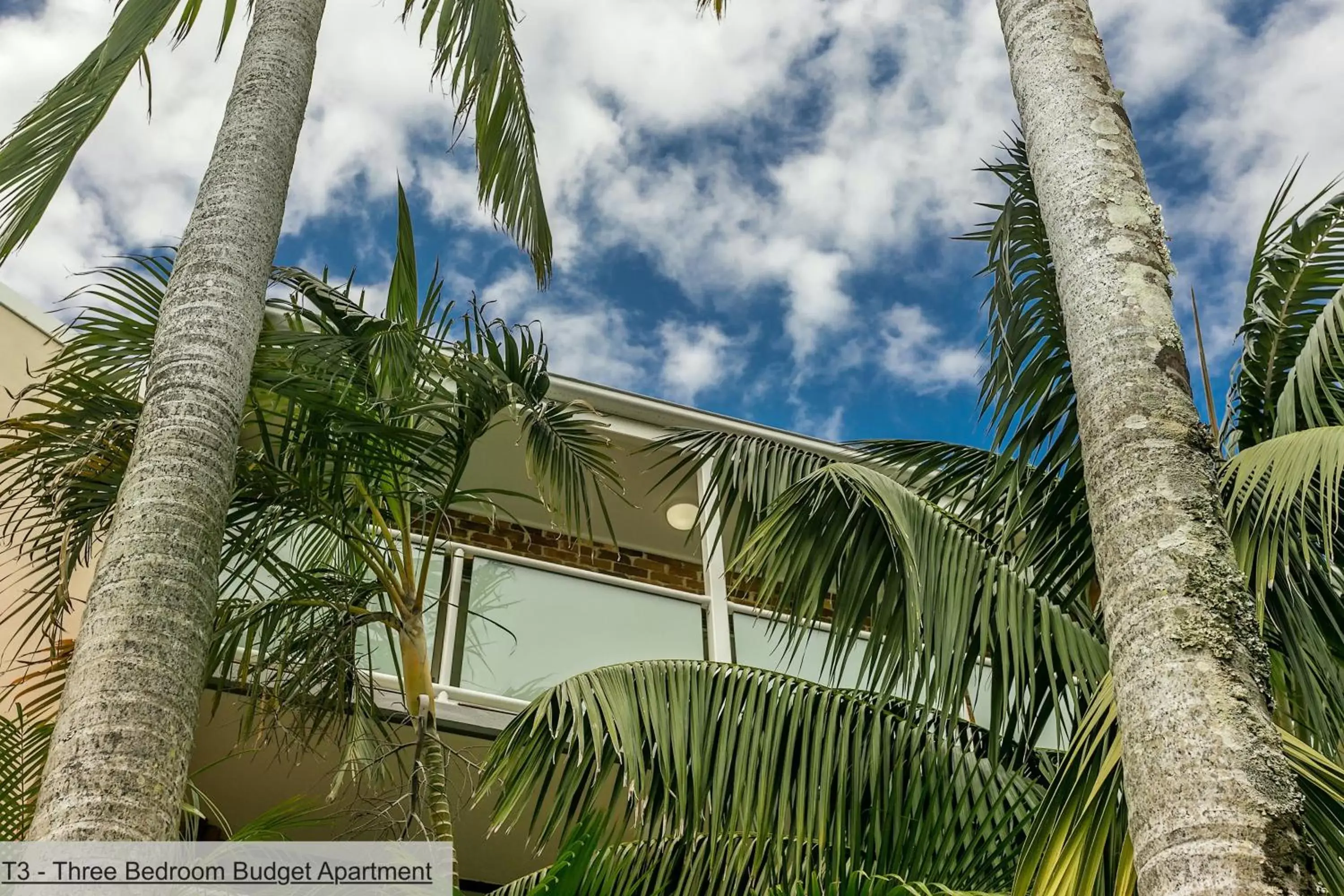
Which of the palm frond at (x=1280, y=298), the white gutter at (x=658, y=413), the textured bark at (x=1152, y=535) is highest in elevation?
the white gutter at (x=658, y=413)

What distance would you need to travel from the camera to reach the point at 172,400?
361 cm

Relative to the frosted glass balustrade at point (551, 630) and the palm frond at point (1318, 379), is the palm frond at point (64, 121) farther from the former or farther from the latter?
the palm frond at point (1318, 379)

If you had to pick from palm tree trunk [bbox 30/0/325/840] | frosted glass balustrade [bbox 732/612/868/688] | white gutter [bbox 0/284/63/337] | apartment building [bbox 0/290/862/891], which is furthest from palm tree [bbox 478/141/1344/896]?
white gutter [bbox 0/284/63/337]

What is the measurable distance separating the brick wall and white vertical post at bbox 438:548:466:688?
7.57ft

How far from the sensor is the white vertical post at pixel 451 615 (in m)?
7.36

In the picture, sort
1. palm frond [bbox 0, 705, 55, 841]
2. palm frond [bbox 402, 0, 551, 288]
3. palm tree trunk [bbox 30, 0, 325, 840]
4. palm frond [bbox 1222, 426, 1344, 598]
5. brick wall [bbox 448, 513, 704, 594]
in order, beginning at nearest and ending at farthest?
palm tree trunk [bbox 30, 0, 325, 840] < palm frond [bbox 1222, 426, 1344, 598] < palm frond [bbox 0, 705, 55, 841] < palm frond [bbox 402, 0, 551, 288] < brick wall [bbox 448, 513, 704, 594]

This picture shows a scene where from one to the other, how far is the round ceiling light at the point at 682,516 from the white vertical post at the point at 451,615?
3.15m

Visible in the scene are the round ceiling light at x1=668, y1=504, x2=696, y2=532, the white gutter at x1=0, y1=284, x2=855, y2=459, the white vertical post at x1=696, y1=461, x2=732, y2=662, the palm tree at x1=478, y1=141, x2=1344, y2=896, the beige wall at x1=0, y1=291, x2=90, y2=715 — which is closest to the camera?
A: the palm tree at x1=478, y1=141, x2=1344, y2=896

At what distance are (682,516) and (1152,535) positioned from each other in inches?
329

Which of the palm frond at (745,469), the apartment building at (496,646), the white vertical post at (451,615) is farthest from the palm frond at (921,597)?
the white vertical post at (451,615)

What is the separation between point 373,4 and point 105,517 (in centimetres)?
307

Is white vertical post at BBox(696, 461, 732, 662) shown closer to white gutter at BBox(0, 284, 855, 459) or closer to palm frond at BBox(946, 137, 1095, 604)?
white gutter at BBox(0, 284, 855, 459)

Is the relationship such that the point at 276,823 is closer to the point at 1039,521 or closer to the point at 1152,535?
the point at 1039,521

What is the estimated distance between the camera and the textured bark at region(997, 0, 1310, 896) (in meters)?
2.15
